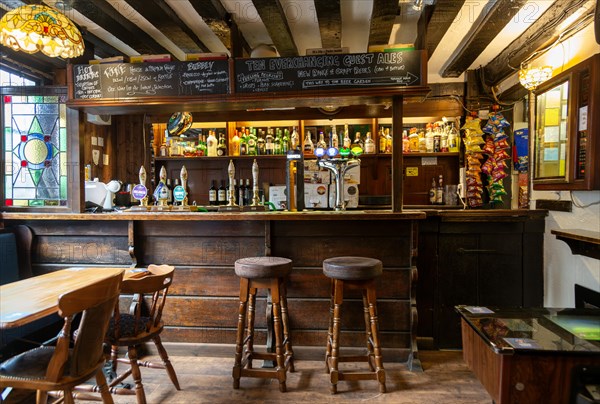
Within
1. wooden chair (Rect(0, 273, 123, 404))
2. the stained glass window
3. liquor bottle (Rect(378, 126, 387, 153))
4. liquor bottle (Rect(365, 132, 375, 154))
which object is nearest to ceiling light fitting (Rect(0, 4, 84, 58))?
the stained glass window

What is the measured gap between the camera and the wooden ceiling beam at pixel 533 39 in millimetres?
2814

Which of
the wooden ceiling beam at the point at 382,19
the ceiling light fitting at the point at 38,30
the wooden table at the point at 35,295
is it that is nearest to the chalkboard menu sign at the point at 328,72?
the wooden ceiling beam at the point at 382,19

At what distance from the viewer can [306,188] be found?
11.4ft

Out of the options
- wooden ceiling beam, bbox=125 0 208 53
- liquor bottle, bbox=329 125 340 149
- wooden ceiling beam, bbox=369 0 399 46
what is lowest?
liquor bottle, bbox=329 125 340 149

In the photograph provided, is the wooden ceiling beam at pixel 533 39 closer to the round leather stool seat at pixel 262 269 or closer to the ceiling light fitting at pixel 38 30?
the round leather stool seat at pixel 262 269

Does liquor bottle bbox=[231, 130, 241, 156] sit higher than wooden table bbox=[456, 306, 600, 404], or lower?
higher

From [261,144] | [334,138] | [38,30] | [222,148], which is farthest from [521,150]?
[38,30]

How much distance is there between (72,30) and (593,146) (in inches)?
130

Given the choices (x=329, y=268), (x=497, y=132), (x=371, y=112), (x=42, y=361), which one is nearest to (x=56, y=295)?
(x=42, y=361)

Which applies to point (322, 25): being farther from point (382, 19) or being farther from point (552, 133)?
point (552, 133)

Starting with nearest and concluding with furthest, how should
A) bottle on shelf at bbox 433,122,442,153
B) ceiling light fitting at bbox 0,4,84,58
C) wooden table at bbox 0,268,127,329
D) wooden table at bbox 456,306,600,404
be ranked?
wooden table at bbox 456,306,600,404, wooden table at bbox 0,268,127,329, ceiling light fitting at bbox 0,4,84,58, bottle on shelf at bbox 433,122,442,153

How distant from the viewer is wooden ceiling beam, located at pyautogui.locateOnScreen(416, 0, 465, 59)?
9.72 feet

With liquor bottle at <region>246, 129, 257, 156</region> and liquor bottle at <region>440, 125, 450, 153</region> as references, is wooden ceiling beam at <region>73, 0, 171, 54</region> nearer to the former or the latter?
liquor bottle at <region>246, 129, 257, 156</region>

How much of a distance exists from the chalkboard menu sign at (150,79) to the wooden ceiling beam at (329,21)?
3.31 feet
